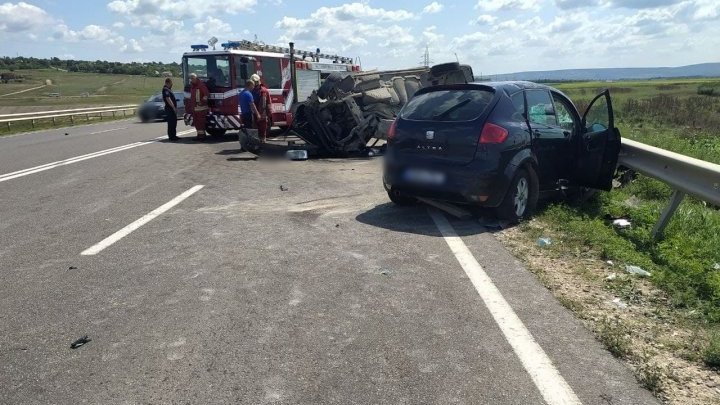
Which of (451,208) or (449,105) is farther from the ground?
(449,105)

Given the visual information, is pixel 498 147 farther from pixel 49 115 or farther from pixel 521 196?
pixel 49 115

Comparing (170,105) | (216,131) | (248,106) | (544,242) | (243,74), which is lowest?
(544,242)

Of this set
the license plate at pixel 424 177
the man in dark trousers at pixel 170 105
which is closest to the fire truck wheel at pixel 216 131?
the man in dark trousers at pixel 170 105

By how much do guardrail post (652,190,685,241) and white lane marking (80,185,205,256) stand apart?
19.2ft

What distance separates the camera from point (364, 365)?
3592mm

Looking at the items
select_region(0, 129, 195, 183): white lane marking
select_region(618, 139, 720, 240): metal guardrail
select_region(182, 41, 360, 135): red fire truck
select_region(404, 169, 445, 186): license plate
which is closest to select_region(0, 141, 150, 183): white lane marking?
select_region(0, 129, 195, 183): white lane marking

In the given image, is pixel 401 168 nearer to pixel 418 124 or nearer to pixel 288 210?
pixel 418 124

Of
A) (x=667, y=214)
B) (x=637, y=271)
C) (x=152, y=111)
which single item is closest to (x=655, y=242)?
(x=667, y=214)

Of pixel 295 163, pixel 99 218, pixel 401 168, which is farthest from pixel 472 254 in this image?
pixel 295 163

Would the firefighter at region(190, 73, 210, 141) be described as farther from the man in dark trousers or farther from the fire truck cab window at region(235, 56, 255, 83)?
the fire truck cab window at region(235, 56, 255, 83)

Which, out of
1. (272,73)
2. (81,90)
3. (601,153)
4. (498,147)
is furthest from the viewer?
(81,90)

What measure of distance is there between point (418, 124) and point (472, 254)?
2.06 m

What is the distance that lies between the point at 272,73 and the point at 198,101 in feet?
9.92

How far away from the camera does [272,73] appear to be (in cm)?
1920
